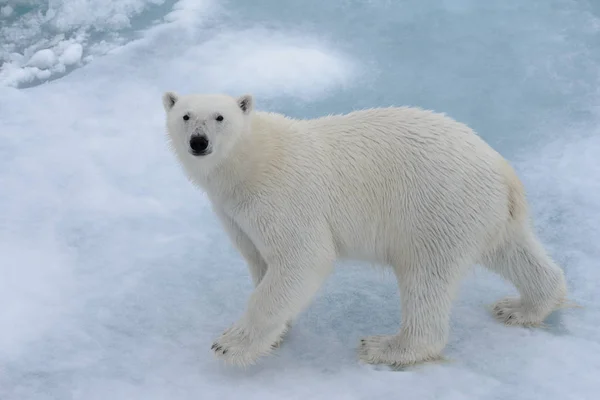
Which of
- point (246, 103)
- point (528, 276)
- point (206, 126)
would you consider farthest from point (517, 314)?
point (206, 126)

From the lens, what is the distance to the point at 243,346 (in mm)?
3398

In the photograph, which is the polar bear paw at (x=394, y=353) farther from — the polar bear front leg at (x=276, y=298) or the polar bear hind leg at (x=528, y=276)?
the polar bear hind leg at (x=528, y=276)

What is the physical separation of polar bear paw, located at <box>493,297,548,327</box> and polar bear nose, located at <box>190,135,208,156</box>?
5.77ft

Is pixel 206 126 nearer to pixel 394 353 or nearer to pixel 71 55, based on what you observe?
pixel 394 353

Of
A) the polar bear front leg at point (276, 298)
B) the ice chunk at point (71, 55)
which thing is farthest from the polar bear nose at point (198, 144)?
the ice chunk at point (71, 55)

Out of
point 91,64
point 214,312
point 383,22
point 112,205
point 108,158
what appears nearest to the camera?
point 214,312

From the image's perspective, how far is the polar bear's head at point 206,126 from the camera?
10.1ft

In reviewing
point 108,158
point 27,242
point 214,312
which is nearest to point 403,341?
point 214,312

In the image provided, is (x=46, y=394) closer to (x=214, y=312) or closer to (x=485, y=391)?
(x=214, y=312)

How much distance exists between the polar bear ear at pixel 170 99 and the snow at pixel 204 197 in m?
1.14

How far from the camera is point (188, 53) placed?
6.26m

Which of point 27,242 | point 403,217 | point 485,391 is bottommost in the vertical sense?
point 27,242

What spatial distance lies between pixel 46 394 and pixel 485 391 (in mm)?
1935

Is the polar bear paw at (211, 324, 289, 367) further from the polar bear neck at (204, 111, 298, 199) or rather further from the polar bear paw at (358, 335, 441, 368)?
the polar bear neck at (204, 111, 298, 199)
